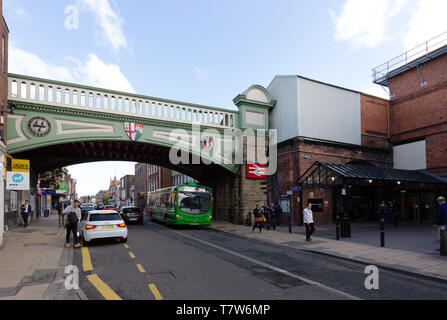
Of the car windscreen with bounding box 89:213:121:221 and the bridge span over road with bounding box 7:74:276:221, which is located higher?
the bridge span over road with bounding box 7:74:276:221

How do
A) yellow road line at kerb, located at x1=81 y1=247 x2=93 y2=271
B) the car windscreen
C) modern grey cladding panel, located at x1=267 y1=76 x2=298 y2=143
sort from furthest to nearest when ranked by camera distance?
modern grey cladding panel, located at x1=267 y1=76 x2=298 y2=143, the car windscreen, yellow road line at kerb, located at x1=81 y1=247 x2=93 y2=271

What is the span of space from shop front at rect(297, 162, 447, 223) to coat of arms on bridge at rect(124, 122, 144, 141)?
10844mm

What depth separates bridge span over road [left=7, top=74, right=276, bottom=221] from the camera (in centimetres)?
1531

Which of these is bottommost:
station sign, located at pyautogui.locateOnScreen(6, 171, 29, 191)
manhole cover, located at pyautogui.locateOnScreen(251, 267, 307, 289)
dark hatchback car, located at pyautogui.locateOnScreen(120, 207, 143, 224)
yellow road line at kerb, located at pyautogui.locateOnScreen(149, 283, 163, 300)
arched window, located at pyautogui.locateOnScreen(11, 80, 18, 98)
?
dark hatchback car, located at pyautogui.locateOnScreen(120, 207, 143, 224)

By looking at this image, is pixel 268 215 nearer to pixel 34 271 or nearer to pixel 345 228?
pixel 345 228

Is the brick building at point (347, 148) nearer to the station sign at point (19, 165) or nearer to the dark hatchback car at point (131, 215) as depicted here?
the dark hatchback car at point (131, 215)

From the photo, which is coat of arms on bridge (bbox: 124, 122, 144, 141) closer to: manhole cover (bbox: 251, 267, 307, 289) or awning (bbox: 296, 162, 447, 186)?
awning (bbox: 296, 162, 447, 186)

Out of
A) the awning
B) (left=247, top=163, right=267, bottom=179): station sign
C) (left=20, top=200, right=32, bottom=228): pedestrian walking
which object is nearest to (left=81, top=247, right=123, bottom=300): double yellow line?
(left=20, top=200, right=32, bottom=228): pedestrian walking

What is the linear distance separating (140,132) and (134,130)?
40 cm

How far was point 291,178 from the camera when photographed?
20.4 metres

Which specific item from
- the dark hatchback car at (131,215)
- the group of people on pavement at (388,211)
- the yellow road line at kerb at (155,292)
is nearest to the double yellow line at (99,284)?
the yellow road line at kerb at (155,292)

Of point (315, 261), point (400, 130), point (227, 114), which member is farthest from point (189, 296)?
point (400, 130)

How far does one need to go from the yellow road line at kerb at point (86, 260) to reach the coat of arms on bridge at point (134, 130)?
8.32 metres
